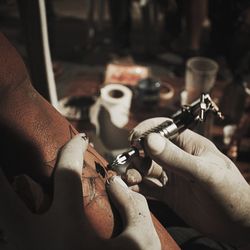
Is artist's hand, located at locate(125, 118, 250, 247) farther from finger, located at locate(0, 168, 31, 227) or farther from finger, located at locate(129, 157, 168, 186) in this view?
finger, located at locate(0, 168, 31, 227)

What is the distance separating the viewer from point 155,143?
0.80 metres

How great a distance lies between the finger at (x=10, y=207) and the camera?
0.70m

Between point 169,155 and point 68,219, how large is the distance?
26 centimetres

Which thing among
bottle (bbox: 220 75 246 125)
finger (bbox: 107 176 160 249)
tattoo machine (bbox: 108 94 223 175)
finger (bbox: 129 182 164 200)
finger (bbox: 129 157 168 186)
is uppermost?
tattoo machine (bbox: 108 94 223 175)

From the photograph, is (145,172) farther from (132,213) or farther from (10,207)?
(10,207)

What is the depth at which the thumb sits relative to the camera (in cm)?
80

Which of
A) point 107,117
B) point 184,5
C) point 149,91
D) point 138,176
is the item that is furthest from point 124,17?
point 138,176

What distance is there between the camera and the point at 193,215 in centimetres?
97

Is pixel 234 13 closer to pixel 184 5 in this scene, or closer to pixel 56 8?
pixel 184 5

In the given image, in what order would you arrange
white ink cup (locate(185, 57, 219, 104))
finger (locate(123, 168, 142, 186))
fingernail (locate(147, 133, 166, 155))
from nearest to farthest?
fingernail (locate(147, 133, 166, 155)) < finger (locate(123, 168, 142, 186)) < white ink cup (locate(185, 57, 219, 104))

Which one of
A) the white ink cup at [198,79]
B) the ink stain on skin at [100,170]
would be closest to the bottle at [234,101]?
the white ink cup at [198,79]

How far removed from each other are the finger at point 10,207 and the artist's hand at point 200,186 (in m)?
0.29

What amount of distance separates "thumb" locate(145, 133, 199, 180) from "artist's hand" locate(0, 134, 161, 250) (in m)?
0.12

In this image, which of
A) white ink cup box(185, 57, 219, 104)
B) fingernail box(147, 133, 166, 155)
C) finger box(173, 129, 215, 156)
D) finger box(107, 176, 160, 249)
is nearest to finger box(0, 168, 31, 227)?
finger box(107, 176, 160, 249)
